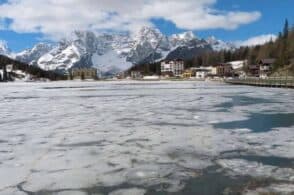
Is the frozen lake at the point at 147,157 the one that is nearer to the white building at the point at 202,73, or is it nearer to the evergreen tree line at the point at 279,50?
the evergreen tree line at the point at 279,50

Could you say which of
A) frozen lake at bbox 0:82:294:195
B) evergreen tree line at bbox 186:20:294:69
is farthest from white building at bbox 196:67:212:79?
frozen lake at bbox 0:82:294:195

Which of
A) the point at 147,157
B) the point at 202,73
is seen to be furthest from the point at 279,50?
the point at 147,157

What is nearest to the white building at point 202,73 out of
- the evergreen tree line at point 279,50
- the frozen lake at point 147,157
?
the evergreen tree line at point 279,50

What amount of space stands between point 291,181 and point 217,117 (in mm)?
9437

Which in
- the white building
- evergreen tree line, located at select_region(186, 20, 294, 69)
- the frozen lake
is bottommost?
the white building

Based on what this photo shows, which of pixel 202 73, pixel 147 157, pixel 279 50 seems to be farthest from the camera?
pixel 202 73

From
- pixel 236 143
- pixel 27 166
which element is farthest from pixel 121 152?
pixel 236 143

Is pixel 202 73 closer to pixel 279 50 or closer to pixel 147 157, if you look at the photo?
pixel 279 50

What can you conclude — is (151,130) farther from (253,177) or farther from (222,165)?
(253,177)

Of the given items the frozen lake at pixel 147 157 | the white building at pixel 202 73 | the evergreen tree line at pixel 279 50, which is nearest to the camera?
the frozen lake at pixel 147 157

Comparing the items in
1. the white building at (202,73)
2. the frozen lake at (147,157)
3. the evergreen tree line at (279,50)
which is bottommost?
the white building at (202,73)

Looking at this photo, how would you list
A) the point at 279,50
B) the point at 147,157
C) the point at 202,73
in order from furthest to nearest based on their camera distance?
the point at 202,73, the point at 279,50, the point at 147,157

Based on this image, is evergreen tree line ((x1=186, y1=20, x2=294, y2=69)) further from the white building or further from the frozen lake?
the frozen lake

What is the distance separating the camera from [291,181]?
6852 mm
